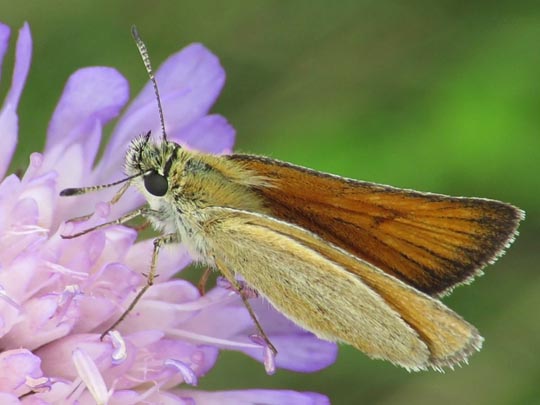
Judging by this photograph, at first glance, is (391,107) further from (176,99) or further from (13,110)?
(13,110)

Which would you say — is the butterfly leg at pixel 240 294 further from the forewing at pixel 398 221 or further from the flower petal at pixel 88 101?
the flower petal at pixel 88 101

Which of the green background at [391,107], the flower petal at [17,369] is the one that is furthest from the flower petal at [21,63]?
the green background at [391,107]

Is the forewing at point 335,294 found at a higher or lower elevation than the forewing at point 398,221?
lower

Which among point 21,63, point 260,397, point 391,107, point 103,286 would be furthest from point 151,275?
point 391,107

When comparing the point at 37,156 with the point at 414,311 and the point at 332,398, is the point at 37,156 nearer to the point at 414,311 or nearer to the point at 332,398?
the point at 414,311

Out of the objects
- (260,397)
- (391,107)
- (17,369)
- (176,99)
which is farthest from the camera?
(391,107)

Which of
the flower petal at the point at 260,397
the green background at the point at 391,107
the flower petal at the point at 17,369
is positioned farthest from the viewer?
the green background at the point at 391,107

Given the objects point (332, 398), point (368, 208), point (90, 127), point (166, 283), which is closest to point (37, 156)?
point (90, 127)
